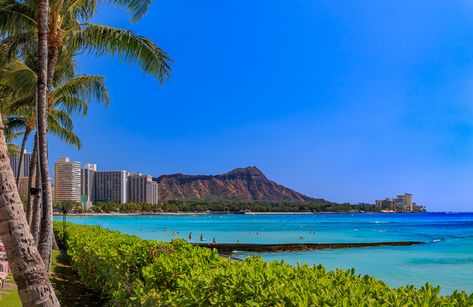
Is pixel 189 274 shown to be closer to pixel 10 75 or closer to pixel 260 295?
pixel 260 295

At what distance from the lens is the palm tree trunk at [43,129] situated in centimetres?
896

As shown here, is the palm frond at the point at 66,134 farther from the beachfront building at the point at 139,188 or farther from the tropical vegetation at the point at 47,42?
the beachfront building at the point at 139,188

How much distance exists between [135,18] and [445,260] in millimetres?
28448

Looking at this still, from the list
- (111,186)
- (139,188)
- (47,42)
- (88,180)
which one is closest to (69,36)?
(47,42)

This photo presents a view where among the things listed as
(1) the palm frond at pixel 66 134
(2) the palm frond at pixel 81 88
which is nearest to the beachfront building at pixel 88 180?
(1) the palm frond at pixel 66 134

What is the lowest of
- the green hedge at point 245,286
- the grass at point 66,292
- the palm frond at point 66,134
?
the grass at point 66,292

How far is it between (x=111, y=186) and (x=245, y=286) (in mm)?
187958

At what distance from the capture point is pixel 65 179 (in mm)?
111688

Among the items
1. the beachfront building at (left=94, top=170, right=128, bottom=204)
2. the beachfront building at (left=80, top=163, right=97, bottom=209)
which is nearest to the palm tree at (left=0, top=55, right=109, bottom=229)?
the beachfront building at (left=80, top=163, right=97, bottom=209)

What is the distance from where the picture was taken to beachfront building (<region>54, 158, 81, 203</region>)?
105 m

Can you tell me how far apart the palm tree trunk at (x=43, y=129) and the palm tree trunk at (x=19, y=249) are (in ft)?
20.4

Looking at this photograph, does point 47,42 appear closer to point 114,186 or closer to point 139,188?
Result: point 114,186

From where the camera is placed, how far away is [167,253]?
20.0 feet

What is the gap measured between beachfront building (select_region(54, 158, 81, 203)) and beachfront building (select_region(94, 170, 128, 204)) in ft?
189
